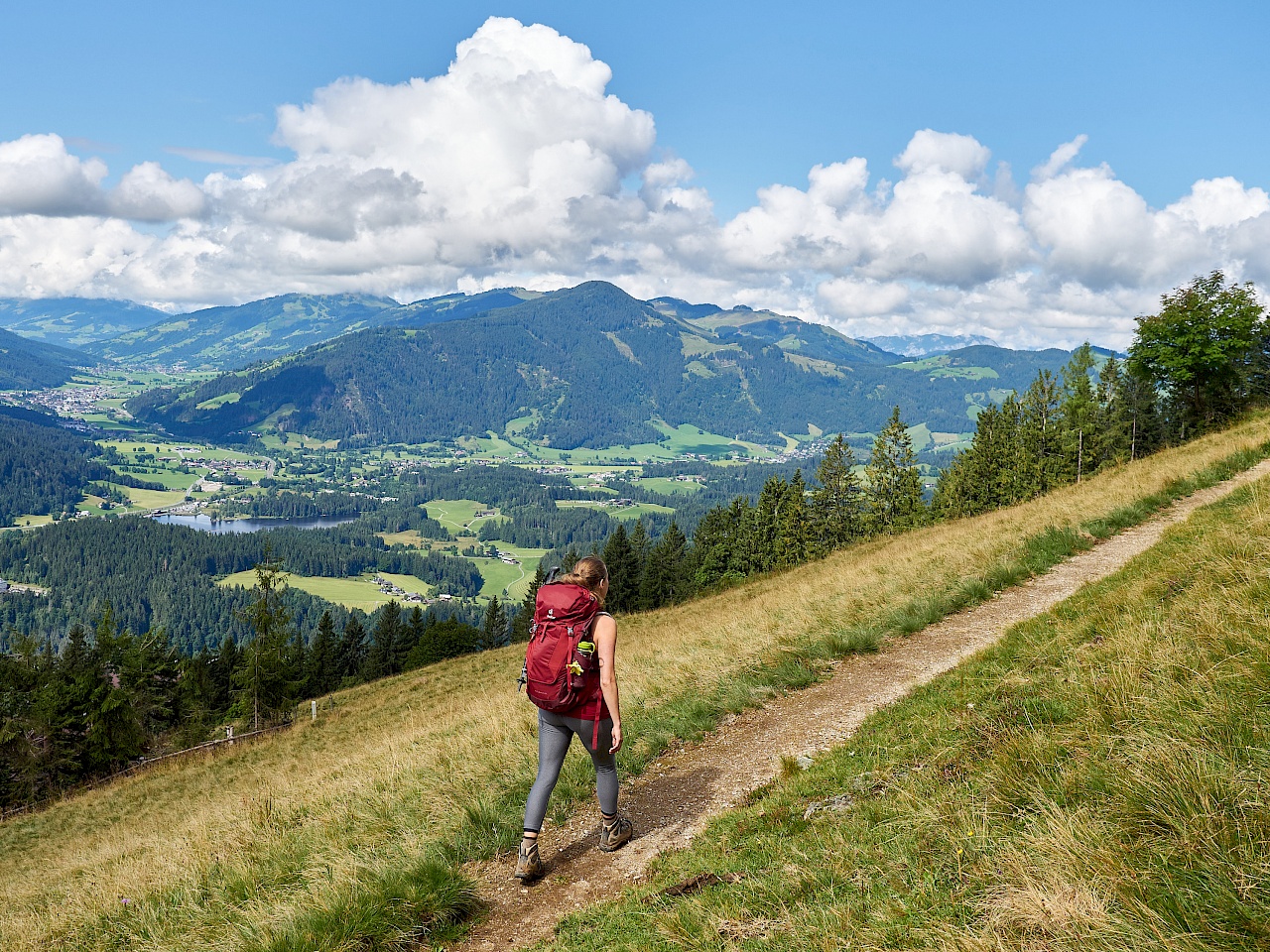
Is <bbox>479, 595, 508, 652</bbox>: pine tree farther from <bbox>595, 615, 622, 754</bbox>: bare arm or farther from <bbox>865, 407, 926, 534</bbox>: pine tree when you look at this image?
<bbox>595, 615, 622, 754</bbox>: bare arm

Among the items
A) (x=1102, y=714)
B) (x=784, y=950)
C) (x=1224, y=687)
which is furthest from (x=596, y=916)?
(x=1224, y=687)

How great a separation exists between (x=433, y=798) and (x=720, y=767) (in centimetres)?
368

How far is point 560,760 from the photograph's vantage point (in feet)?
20.3

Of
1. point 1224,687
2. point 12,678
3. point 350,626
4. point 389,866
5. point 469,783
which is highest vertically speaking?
point 1224,687

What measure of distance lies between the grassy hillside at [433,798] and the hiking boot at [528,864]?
514 mm

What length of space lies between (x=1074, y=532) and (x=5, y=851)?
1292 inches

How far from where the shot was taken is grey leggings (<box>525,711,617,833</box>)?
19.6ft

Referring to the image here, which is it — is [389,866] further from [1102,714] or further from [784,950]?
[1102,714]

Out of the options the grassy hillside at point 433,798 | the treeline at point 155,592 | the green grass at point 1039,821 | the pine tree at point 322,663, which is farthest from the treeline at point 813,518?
the treeline at point 155,592

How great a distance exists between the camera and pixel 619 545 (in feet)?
229

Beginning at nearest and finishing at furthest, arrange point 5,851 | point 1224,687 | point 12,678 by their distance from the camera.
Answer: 1. point 1224,687
2. point 5,851
3. point 12,678

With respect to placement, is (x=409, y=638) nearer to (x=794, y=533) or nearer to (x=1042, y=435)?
(x=794, y=533)

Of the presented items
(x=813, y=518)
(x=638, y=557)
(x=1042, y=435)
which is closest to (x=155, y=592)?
(x=638, y=557)

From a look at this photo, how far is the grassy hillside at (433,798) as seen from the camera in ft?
17.9
